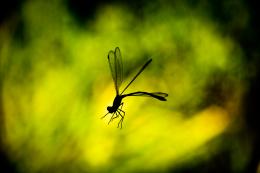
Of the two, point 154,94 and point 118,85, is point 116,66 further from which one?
point 154,94

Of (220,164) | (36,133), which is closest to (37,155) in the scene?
(36,133)

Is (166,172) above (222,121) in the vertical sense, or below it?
below

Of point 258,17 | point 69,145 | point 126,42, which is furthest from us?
point 258,17

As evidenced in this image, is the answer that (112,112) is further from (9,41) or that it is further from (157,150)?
(9,41)

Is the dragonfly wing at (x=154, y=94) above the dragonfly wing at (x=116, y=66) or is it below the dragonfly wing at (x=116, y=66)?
below

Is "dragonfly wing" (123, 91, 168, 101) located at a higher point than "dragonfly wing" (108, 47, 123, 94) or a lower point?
lower
